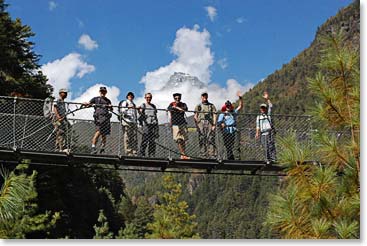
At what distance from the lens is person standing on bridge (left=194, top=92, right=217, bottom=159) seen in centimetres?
890

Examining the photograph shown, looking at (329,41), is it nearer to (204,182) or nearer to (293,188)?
(293,188)

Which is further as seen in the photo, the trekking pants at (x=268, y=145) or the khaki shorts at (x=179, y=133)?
the khaki shorts at (x=179, y=133)

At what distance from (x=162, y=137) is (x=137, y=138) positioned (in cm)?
40

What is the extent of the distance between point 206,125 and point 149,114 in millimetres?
940

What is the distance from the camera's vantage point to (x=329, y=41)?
4496mm

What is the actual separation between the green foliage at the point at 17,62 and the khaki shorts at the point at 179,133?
1500 cm

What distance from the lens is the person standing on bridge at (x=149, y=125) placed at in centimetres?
875

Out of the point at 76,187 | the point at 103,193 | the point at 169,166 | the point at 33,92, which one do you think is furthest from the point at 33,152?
the point at 103,193

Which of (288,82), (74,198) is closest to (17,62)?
(74,198)

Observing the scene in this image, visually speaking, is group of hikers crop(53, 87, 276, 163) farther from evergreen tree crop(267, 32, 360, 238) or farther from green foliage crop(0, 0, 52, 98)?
green foliage crop(0, 0, 52, 98)

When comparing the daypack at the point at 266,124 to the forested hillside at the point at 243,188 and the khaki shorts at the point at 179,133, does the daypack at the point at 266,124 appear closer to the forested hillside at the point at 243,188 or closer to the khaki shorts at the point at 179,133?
the khaki shorts at the point at 179,133

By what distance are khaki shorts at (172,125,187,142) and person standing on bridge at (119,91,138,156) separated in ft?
2.01

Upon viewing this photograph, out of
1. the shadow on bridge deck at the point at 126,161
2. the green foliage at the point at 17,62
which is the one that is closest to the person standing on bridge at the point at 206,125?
the shadow on bridge deck at the point at 126,161

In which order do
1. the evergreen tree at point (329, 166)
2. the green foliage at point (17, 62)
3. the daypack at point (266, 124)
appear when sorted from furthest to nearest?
the green foliage at point (17, 62) → the daypack at point (266, 124) → the evergreen tree at point (329, 166)
